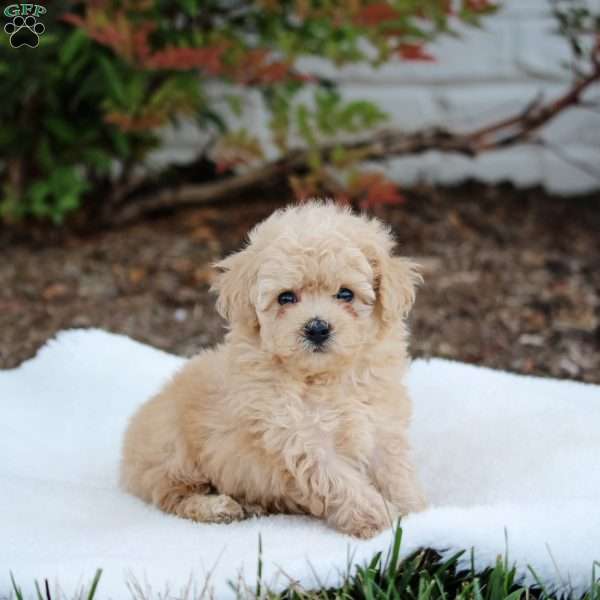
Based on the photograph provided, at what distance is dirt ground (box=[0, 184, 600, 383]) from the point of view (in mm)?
5242

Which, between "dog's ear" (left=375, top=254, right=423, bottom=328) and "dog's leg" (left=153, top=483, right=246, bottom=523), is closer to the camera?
"dog's ear" (left=375, top=254, right=423, bottom=328)

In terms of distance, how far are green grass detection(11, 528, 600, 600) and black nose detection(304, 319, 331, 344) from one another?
1.97ft

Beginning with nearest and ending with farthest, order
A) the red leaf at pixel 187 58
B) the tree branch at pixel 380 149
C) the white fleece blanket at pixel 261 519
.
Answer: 1. the white fleece blanket at pixel 261 519
2. the red leaf at pixel 187 58
3. the tree branch at pixel 380 149

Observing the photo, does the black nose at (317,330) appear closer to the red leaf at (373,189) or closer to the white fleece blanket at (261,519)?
the white fleece blanket at (261,519)

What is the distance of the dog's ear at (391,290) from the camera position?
303cm

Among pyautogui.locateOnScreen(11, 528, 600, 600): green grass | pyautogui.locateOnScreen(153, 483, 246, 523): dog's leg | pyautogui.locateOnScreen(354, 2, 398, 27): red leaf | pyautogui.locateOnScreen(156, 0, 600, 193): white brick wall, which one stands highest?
pyautogui.locateOnScreen(354, 2, 398, 27): red leaf

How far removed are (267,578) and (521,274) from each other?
3.73 metres

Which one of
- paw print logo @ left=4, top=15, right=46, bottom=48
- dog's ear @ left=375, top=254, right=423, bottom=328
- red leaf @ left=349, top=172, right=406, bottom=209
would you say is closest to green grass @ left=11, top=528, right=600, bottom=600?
dog's ear @ left=375, top=254, right=423, bottom=328

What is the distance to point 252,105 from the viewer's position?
681cm

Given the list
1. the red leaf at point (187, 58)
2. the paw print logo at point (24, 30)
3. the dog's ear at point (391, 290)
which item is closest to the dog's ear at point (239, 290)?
the dog's ear at point (391, 290)

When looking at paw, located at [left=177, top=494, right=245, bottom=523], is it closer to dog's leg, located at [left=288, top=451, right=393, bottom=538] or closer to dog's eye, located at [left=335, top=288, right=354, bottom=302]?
dog's leg, located at [left=288, top=451, right=393, bottom=538]

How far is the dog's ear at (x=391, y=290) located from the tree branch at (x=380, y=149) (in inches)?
102

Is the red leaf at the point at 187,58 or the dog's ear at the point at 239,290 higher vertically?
the red leaf at the point at 187,58

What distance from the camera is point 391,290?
3.03m
